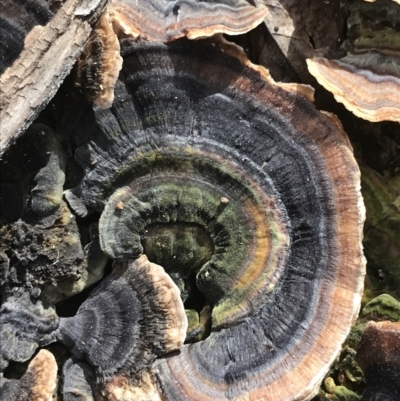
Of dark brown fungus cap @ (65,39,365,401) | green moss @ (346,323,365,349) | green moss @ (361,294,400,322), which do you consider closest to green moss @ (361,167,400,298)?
green moss @ (361,294,400,322)

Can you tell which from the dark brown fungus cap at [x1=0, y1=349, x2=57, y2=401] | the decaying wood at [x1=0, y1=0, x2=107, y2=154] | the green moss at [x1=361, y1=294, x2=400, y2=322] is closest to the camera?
the decaying wood at [x1=0, y1=0, x2=107, y2=154]

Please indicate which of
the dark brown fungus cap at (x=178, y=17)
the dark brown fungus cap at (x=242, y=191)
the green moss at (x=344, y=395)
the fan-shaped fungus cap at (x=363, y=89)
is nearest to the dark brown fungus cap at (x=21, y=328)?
the dark brown fungus cap at (x=242, y=191)

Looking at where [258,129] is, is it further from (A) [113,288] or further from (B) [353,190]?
(A) [113,288]

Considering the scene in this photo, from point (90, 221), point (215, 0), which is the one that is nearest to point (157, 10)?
point (215, 0)

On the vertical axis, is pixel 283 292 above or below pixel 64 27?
below

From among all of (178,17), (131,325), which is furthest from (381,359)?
(178,17)

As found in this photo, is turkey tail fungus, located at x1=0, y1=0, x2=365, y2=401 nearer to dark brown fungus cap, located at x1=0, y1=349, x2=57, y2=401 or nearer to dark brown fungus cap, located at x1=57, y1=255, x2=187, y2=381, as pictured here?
dark brown fungus cap, located at x1=57, y1=255, x2=187, y2=381
